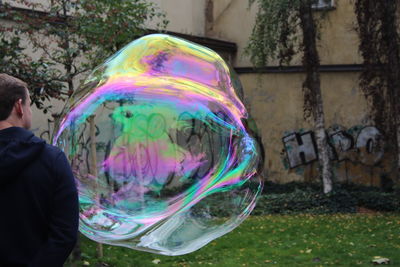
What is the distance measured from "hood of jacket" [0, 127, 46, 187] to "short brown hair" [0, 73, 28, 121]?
0.23 feet

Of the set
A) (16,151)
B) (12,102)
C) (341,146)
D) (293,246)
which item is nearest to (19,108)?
(12,102)

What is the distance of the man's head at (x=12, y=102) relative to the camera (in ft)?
7.11

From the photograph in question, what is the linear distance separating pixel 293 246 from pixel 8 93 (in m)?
6.06

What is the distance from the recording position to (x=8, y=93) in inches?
85.4

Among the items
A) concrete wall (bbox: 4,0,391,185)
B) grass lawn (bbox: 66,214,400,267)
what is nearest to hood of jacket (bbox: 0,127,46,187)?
grass lawn (bbox: 66,214,400,267)

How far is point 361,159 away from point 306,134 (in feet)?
5.12

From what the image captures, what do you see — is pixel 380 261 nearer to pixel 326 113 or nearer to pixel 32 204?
pixel 32 204

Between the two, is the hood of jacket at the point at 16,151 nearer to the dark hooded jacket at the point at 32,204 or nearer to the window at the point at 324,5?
the dark hooded jacket at the point at 32,204

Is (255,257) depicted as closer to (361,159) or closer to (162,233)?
(162,233)

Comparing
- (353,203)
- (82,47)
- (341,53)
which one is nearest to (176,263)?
(82,47)

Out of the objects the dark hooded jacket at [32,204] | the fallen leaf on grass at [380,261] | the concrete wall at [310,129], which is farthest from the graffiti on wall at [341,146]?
the dark hooded jacket at [32,204]

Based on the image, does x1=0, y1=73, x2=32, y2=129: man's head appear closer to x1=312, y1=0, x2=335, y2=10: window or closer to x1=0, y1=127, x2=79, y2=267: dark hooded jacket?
x1=0, y1=127, x2=79, y2=267: dark hooded jacket

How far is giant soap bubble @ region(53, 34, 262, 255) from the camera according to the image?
385 cm

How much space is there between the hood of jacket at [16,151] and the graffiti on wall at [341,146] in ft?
41.0
